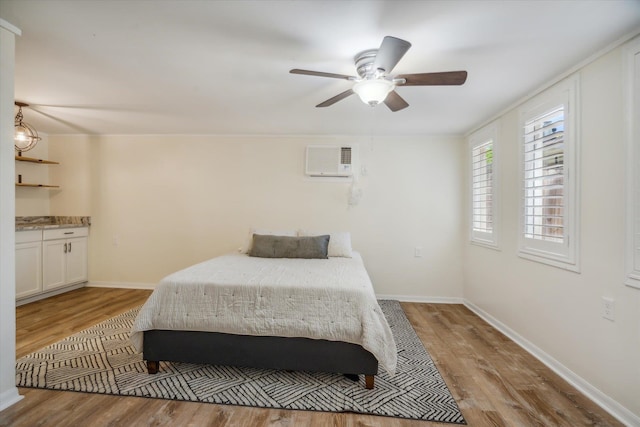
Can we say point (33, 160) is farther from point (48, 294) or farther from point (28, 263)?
point (48, 294)

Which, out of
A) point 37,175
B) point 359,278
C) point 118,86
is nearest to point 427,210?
point 359,278

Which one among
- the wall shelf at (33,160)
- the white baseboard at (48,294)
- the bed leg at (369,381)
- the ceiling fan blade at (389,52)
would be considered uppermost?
the ceiling fan blade at (389,52)

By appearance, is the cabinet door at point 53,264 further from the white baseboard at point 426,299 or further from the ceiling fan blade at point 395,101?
the ceiling fan blade at point 395,101

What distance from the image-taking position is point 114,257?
433cm

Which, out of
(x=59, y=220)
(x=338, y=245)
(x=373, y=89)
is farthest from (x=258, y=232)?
(x=59, y=220)

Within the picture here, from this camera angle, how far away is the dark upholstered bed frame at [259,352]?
76.3 inches

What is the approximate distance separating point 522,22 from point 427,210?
2.61 m

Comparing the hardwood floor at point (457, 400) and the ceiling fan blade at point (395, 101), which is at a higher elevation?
the ceiling fan blade at point (395, 101)

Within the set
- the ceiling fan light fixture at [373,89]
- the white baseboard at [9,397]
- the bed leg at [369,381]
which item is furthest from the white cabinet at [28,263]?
the ceiling fan light fixture at [373,89]

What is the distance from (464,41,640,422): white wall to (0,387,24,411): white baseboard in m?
3.64

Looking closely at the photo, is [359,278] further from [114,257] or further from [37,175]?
[37,175]

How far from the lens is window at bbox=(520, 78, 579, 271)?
2.10 metres

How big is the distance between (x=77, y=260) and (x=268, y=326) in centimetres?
386

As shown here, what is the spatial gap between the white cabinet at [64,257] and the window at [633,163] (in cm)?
575
